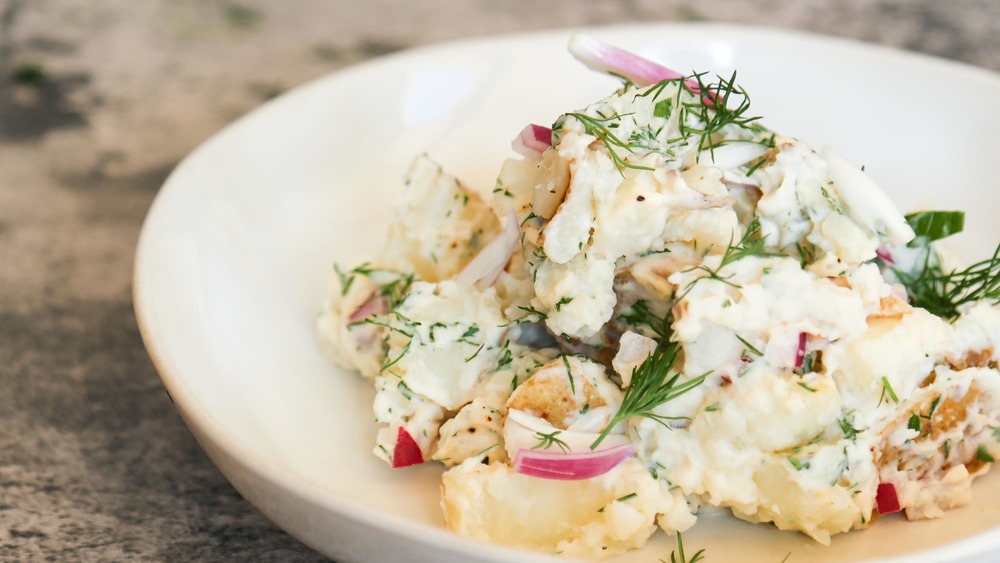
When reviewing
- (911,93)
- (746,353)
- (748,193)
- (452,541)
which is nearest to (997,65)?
(911,93)

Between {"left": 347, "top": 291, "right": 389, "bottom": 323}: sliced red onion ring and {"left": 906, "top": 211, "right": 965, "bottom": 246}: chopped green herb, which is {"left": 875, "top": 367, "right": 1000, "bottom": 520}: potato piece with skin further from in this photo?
{"left": 347, "top": 291, "right": 389, "bottom": 323}: sliced red onion ring

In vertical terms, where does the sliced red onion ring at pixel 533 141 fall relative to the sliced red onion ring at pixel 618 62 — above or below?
below

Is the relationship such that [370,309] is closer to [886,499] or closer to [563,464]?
[563,464]

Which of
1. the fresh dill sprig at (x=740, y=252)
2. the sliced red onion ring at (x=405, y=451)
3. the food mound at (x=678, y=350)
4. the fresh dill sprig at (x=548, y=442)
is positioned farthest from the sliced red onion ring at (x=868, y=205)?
the sliced red onion ring at (x=405, y=451)

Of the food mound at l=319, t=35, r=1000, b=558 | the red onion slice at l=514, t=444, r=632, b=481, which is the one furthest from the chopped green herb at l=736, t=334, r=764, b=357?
the red onion slice at l=514, t=444, r=632, b=481

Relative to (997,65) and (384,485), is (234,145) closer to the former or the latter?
(384,485)

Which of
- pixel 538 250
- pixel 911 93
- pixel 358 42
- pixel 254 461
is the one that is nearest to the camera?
pixel 254 461

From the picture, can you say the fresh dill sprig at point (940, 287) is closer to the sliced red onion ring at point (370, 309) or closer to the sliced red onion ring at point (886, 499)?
the sliced red onion ring at point (886, 499)
